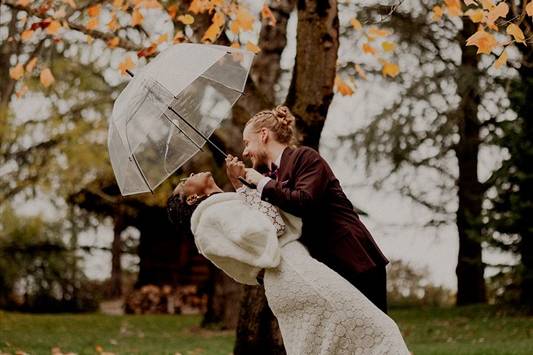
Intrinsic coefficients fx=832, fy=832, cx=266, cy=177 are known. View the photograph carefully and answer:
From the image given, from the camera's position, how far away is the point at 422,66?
1680 cm

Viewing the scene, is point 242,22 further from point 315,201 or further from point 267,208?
point 315,201

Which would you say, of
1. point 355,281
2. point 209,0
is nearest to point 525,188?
point 209,0

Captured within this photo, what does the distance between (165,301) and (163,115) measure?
59.8 feet

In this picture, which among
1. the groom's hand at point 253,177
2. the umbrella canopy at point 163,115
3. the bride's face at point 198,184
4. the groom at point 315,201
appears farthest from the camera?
the umbrella canopy at point 163,115

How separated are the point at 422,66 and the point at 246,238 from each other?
1328 centimetres

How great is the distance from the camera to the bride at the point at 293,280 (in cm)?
414

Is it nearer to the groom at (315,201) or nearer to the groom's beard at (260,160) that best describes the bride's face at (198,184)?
the groom at (315,201)

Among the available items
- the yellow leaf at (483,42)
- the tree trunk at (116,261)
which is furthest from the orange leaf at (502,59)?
the tree trunk at (116,261)

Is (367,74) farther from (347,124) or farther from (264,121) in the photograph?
(264,121)

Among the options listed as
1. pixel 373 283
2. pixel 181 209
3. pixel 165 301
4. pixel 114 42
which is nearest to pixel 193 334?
pixel 114 42

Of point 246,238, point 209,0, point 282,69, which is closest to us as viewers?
point 246,238

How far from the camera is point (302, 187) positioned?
4242 millimetres

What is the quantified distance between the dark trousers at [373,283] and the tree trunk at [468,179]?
11390 millimetres

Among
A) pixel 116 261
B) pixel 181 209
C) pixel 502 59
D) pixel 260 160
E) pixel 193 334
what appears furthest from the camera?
pixel 116 261
